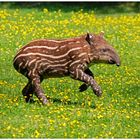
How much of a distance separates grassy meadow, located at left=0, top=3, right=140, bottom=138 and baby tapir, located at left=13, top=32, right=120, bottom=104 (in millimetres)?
564

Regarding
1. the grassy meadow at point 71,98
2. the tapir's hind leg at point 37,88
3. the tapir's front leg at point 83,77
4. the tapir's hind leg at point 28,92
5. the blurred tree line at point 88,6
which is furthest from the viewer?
the blurred tree line at point 88,6

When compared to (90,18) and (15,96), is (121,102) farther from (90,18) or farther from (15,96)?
(90,18)

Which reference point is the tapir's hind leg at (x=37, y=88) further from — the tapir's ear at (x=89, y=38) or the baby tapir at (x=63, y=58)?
the tapir's ear at (x=89, y=38)

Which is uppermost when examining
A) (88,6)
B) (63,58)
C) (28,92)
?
(88,6)

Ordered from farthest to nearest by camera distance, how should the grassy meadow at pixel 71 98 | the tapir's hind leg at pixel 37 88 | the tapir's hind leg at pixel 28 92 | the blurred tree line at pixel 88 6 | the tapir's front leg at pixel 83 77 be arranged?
the blurred tree line at pixel 88 6, the tapir's hind leg at pixel 28 92, the tapir's hind leg at pixel 37 88, the tapir's front leg at pixel 83 77, the grassy meadow at pixel 71 98

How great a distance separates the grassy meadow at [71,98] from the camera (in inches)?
433

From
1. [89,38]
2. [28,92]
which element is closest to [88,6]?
[28,92]

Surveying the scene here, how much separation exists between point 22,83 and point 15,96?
59.0 inches

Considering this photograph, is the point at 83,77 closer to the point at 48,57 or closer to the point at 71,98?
the point at 48,57

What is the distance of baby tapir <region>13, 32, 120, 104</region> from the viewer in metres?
12.7

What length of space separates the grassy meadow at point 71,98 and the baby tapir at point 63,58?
0.56 metres

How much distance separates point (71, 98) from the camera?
13.6 metres

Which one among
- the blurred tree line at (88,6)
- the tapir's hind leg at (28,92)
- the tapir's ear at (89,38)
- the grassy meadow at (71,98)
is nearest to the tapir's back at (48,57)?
the tapir's ear at (89,38)

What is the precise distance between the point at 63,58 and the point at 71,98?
1.20 m
